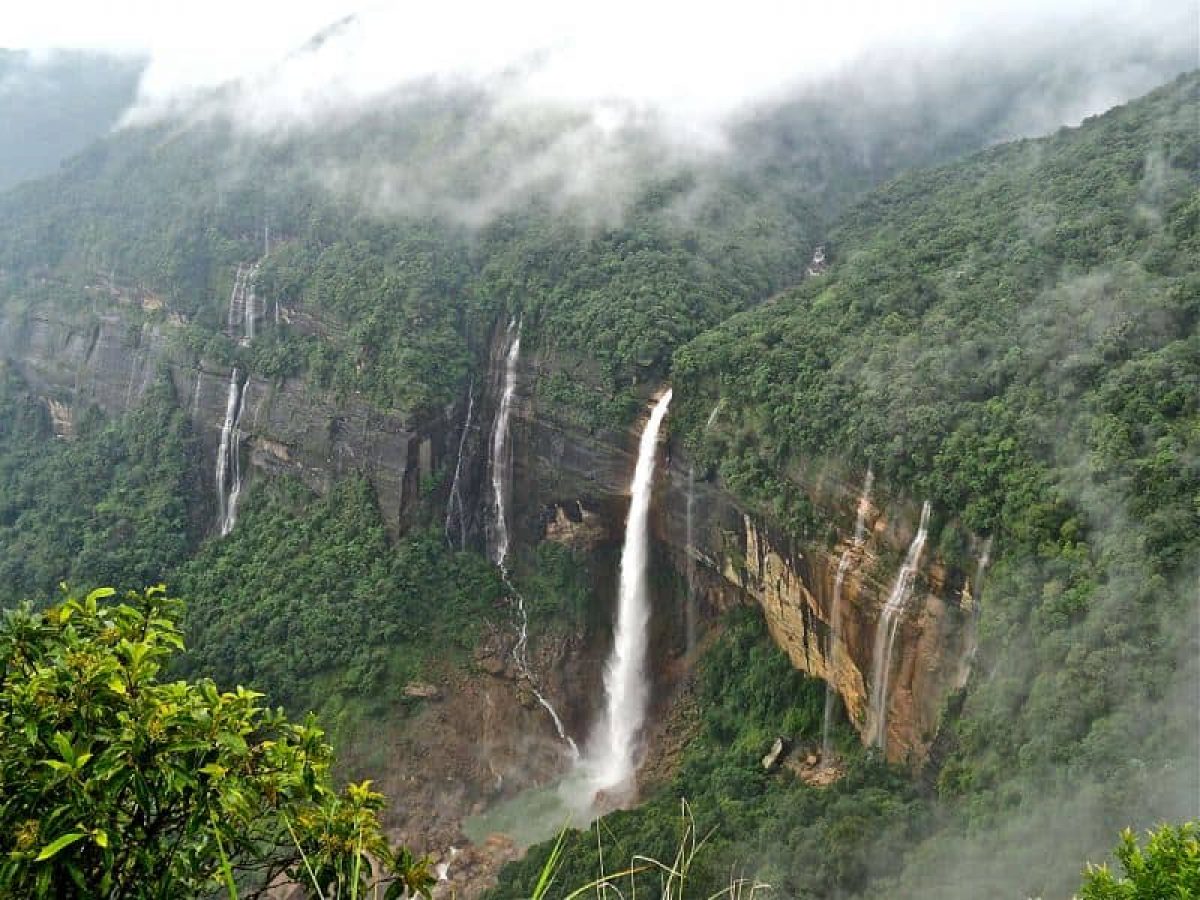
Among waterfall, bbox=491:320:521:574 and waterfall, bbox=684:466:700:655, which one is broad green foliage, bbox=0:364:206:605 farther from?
waterfall, bbox=684:466:700:655

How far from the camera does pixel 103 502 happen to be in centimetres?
3016

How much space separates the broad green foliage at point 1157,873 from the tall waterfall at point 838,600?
11.3m

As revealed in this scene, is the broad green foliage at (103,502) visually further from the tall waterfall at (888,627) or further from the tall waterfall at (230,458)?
the tall waterfall at (888,627)

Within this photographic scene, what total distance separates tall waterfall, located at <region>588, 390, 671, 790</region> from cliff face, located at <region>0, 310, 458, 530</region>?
6773 millimetres

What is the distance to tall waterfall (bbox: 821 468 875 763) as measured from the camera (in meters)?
17.5

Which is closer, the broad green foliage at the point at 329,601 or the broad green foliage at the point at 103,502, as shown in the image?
the broad green foliage at the point at 329,601

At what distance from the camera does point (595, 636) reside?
24250mm

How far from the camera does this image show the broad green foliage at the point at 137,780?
377cm

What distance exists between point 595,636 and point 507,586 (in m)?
3.15

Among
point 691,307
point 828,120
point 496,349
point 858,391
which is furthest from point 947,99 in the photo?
point 858,391

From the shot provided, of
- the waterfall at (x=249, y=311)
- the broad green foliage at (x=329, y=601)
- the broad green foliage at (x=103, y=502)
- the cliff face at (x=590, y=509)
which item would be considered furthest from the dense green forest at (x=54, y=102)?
the broad green foliage at (x=329, y=601)

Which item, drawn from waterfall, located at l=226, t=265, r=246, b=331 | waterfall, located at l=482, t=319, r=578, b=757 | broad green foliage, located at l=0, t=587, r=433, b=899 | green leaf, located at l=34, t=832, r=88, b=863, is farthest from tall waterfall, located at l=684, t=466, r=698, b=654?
green leaf, located at l=34, t=832, r=88, b=863

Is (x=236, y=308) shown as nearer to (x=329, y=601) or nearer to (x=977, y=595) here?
(x=329, y=601)

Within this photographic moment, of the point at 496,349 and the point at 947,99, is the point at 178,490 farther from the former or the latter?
the point at 947,99
